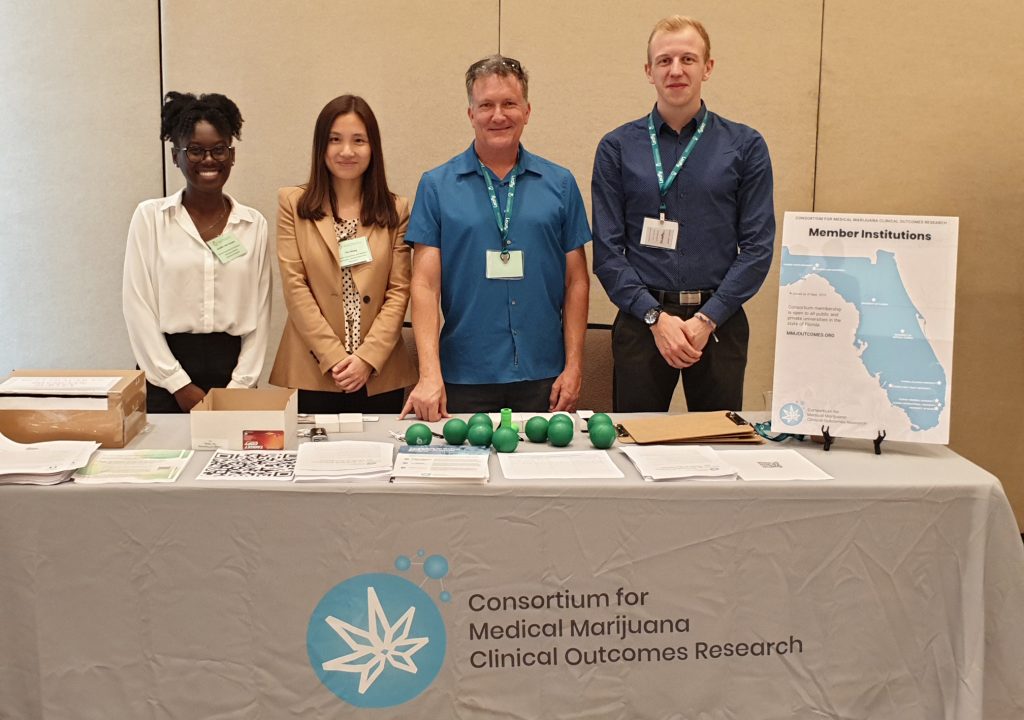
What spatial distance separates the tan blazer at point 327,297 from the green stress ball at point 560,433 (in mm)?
827

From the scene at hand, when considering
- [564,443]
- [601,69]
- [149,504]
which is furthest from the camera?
[601,69]

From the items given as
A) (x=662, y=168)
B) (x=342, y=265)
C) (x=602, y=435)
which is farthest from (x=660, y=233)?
(x=342, y=265)

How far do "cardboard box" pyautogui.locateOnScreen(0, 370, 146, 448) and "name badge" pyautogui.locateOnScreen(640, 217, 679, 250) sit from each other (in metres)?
1.47

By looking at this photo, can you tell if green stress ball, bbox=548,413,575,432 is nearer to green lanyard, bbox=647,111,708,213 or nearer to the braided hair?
green lanyard, bbox=647,111,708,213

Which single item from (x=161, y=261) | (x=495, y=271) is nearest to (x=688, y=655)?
(x=495, y=271)

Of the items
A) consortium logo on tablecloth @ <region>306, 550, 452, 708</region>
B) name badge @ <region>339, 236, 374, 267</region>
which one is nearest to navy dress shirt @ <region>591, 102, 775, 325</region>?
name badge @ <region>339, 236, 374, 267</region>

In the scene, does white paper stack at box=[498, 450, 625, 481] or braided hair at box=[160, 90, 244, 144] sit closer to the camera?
white paper stack at box=[498, 450, 625, 481]

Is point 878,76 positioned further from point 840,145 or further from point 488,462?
point 488,462

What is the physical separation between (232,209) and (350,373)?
667mm

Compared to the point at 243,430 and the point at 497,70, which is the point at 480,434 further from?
the point at 497,70

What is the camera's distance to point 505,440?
194cm

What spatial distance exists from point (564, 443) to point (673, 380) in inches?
31.3

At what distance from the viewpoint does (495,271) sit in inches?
102

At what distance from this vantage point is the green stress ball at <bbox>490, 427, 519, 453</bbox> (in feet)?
6.37
